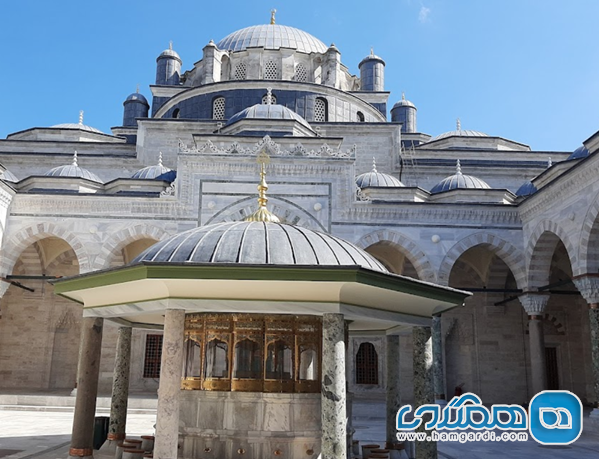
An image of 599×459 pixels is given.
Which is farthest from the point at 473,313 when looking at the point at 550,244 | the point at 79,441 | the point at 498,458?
the point at 79,441

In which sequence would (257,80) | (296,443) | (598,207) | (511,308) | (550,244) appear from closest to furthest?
(296,443) → (598,207) → (550,244) → (511,308) → (257,80)

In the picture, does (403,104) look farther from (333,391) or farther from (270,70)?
(333,391)

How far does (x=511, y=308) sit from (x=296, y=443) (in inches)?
498

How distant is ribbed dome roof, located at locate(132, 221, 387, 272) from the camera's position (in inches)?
227

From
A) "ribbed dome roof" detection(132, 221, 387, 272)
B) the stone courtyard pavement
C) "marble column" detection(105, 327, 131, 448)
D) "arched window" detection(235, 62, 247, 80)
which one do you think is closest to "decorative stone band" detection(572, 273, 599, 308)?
the stone courtyard pavement

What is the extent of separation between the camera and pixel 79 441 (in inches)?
250

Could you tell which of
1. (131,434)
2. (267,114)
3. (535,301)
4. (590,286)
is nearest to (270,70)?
(267,114)

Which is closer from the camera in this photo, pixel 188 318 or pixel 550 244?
pixel 188 318

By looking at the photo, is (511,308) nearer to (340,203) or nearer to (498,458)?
(340,203)

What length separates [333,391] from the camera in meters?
5.36

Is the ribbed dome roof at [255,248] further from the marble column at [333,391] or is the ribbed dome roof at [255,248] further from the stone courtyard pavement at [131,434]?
the stone courtyard pavement at [131,434]

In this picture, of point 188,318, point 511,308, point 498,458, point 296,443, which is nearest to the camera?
point 296,443

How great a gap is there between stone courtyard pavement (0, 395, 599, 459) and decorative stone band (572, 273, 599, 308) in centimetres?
251

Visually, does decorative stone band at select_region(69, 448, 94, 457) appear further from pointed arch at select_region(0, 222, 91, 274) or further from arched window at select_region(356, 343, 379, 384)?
arched window at select_region(356, 343, 379, 384)
